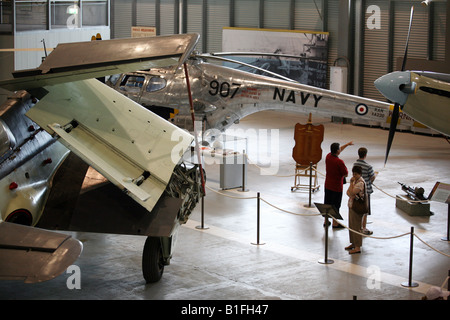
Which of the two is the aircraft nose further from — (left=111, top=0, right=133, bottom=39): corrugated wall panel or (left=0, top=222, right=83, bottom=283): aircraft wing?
(left=111, top=0, right=133, bottom=39): corrugated wall panel

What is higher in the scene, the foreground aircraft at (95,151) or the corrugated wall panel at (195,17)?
the corrugated wall panel at (195,17)

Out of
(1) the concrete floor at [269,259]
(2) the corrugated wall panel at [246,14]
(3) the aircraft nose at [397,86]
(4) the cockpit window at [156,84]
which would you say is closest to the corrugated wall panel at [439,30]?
(1) the concrete floor at [269,259]

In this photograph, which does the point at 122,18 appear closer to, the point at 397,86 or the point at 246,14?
the point at 246,14

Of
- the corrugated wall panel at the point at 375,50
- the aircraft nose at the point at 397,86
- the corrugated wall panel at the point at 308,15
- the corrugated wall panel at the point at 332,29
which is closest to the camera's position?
the aircraft nose at the point at 397,86

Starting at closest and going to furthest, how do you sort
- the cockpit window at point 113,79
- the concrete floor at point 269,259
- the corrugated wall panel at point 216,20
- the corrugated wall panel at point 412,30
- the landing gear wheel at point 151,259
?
the concrete floor at point 269,259
the landing gear wheel at point 151,259
the cockpit window at point 113,79
the corrugated wall panel at point 412,30
the corrugated wall panel at point 216,20

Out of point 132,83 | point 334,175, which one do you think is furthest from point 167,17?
point 334,175

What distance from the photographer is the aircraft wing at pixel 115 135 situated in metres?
8.48

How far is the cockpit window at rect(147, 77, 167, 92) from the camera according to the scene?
1644cm

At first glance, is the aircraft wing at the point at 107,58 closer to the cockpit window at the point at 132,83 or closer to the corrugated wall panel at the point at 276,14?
the cockpit window at the point at 132,83

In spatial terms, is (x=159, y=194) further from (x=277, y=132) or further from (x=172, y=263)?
(x=277, y=132)

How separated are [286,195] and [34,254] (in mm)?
9026

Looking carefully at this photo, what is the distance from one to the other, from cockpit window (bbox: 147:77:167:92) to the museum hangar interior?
2.27m

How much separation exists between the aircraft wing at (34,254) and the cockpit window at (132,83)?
9.81 metres

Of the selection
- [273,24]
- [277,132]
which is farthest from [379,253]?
[273,24]
